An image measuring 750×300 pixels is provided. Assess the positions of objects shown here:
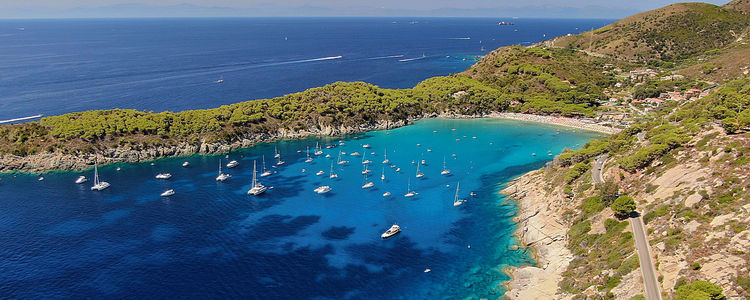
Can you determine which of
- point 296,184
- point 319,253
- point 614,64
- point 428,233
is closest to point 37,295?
point 319,253

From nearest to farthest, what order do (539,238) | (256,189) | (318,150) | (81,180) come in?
(539,238) → (256,189) → (81,180) → (318,150)

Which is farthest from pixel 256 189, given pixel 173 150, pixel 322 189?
pixel 173 150

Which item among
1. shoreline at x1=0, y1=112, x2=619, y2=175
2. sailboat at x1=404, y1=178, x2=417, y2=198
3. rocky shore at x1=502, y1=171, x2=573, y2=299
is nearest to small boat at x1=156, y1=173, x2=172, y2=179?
shoreline at x1=0, y1=112, x2=619, y2=175

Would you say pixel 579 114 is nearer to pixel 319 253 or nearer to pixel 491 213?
pixel 491 213

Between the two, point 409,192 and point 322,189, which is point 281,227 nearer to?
point 322,189

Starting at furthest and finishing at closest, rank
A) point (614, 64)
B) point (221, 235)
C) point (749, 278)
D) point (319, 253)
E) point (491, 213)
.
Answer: point (614, 64) → point (491, 213) → point (221, 235) → point (319, 253) → point (749, 278)

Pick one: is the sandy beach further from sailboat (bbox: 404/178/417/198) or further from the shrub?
the shrub
